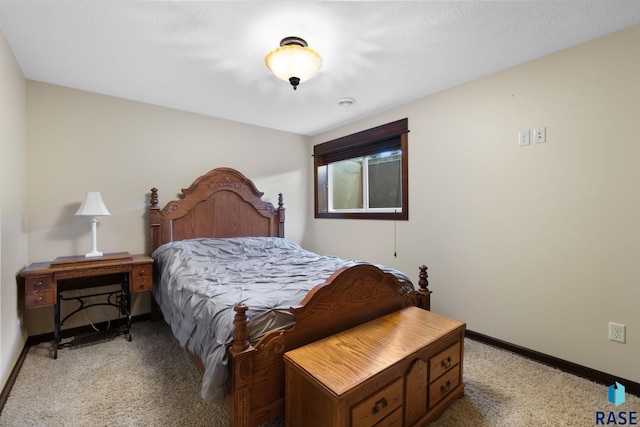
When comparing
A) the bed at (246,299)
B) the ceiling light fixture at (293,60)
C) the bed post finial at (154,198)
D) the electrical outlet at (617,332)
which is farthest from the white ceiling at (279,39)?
the electrical outlet at (617,332)

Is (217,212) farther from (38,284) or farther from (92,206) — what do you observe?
(38,284)

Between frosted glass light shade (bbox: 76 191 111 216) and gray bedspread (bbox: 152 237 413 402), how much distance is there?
61cm

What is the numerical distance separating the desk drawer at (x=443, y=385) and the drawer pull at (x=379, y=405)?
15.4 inches

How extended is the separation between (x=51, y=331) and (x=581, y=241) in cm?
431

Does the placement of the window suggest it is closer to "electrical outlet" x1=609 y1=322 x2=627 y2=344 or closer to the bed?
the bed

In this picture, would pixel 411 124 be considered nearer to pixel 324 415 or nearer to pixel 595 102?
pixel 595 102

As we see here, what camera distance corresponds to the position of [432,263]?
2.85 metres

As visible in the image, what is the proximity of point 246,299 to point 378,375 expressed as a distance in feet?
2.48

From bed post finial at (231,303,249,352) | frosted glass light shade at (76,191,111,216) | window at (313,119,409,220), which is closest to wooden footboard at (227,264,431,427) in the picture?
bed post finial at (231,303,249,352)

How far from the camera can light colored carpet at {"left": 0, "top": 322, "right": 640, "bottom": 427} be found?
157 cm

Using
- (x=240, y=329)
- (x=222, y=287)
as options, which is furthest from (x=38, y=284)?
(x=240, y=329)

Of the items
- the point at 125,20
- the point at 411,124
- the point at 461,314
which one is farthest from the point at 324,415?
the point at 411,124

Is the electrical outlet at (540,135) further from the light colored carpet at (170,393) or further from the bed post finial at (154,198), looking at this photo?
A: the bed post finial at (154,198)

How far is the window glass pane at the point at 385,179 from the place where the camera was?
10.9 feet
